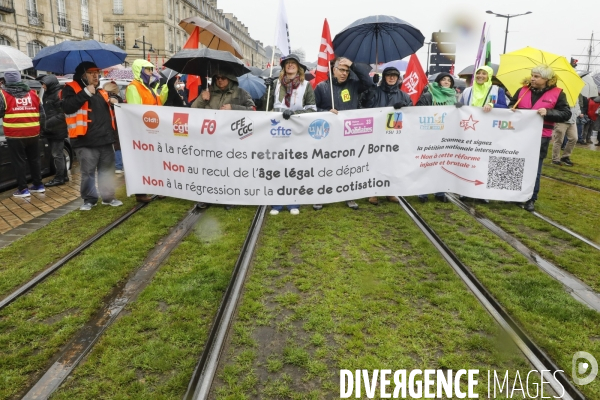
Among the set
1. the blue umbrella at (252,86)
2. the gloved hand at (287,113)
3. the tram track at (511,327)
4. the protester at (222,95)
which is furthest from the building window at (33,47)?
the tram track at (511,327)

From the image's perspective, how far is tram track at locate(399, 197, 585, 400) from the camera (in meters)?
2.97

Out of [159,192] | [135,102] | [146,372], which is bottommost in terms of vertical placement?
[146,372]

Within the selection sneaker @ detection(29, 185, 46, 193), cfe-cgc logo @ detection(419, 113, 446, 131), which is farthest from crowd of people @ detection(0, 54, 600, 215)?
sneaker @ detection(29, 185, 46, 193)

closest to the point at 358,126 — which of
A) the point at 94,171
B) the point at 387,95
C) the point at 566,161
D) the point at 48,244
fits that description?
the point at 387,95

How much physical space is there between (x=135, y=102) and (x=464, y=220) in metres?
5.37

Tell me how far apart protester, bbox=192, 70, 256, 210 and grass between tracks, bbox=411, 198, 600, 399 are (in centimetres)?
345

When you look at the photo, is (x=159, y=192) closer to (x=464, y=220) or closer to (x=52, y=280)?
(x=52, y=280)

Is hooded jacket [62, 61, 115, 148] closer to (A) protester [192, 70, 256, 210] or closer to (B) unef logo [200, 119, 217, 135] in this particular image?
(A) protester [192, 70, 256, 210]

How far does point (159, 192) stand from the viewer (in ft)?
21.7

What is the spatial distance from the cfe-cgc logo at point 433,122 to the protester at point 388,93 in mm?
378

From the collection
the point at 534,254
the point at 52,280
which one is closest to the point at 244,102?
Answer: the point at 52,280

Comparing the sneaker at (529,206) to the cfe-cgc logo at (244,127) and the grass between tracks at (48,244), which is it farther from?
the grass between tracks at (48,244)

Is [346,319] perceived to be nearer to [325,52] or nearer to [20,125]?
[325,52]

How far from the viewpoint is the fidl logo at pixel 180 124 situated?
620 centimetres
